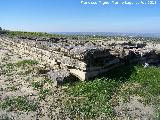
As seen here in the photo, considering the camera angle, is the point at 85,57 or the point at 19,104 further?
the point at 85,57

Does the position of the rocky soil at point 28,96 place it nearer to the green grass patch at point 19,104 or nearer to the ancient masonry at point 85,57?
the green grass patch at point 19,104

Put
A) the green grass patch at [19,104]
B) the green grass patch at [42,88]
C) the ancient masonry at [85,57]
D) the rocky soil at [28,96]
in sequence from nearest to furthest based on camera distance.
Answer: the rocky soil at [28,96]
the green grass patch at [19,104]
the green grass patch at [42,88]
the ancient masonry at [85,57]

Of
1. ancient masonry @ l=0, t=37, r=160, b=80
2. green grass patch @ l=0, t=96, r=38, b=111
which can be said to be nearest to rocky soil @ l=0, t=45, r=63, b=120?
green grass patch @ l=0, t=96, r=38, b=111

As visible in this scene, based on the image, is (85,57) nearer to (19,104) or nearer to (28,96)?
(28,96)

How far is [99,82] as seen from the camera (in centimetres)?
1386

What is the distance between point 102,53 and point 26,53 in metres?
10.8

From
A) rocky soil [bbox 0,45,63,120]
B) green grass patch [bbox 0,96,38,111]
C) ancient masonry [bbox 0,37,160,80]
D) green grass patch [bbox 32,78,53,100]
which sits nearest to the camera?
rocky soil [bbox 0,45,63,120]

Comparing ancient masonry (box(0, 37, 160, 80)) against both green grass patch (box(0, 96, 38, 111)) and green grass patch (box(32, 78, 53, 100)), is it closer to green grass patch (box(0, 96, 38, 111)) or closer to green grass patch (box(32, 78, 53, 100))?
green grass patch (box(32, 78, 53, 100))

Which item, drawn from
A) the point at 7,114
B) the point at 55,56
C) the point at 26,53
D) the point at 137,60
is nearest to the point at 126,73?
the point at 137,60

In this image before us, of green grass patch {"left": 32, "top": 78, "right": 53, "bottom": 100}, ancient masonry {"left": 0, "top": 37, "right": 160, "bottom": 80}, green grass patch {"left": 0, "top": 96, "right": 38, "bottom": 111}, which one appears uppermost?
ancient masonry {"left": 0, "top": 37, "right": 160, "bottom": 80}

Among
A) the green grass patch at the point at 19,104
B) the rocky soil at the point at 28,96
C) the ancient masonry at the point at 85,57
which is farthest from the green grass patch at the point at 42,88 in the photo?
the green grass patch at the point at 19,104

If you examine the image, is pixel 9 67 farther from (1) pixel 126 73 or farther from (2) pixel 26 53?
(1) pixel 126 73

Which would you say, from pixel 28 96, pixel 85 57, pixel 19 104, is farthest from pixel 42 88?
pixel 85 57

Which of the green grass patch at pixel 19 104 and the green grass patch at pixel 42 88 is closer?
the green grass patch at pixel 19 104
